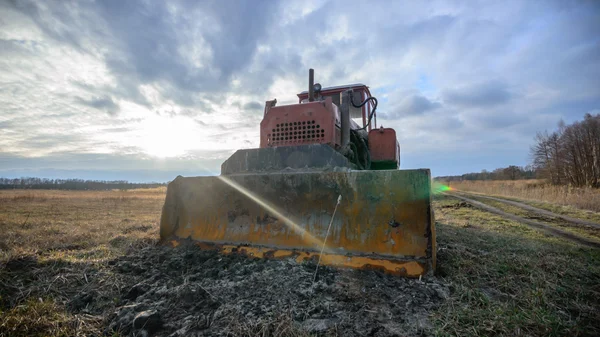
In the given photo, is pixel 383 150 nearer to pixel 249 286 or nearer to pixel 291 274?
pixel 291 274

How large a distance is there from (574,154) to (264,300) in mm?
49734

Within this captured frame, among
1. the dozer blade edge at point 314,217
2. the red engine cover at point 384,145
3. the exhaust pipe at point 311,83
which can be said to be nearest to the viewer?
the dozer blade edge at point 314,217

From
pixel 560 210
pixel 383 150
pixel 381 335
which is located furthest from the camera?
pixel 560 210

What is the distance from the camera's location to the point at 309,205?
12.0ft

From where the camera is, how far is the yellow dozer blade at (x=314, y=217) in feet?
9.96

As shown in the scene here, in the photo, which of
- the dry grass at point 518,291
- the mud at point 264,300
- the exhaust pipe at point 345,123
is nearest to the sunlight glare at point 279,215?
the mud at point 264,300

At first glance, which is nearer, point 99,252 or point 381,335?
point 381,335

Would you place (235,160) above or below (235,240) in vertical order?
above

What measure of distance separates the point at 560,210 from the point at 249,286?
13.9 m

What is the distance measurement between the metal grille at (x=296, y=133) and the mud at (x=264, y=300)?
2.08 m

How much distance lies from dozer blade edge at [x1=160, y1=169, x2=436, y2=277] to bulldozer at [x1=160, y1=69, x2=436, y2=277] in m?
0.01

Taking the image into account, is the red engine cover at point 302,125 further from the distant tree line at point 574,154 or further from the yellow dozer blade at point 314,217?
the distant tree line at point 574,154

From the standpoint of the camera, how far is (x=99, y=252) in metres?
4.14

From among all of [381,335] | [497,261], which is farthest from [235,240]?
[497,261]
